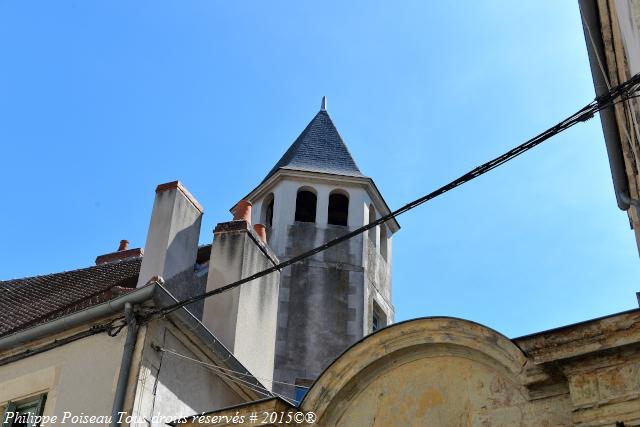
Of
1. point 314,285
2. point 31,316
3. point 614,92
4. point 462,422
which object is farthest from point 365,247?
point 614,92

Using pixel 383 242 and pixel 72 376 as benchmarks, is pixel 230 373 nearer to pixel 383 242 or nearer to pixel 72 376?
pixel 72 376

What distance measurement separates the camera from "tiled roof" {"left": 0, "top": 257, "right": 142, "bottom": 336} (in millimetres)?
11422

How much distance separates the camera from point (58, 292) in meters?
13.0

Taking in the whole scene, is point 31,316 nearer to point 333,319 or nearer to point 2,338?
point 2,338

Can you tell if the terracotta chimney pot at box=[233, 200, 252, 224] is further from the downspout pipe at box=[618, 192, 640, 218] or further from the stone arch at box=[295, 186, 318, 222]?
the stone arch at box=[295, 186, 318, 222]

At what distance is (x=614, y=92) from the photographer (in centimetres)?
638

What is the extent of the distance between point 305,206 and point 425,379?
14078 millimetres

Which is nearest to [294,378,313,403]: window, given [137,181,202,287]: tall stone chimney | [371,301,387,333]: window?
[371,301,387,333]: window

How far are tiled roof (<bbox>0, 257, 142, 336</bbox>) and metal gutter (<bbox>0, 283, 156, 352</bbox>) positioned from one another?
696 millimetres

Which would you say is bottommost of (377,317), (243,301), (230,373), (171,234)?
(230,373)

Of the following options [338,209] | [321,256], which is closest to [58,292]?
[321,256]

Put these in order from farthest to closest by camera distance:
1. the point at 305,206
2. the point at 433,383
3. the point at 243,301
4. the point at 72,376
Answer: the point at 305,206 → the point at 243,301 → the point at 72,376 → the point at 433,383

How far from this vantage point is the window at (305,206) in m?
21.5

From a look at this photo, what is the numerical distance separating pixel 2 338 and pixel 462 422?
5634 millimetres
